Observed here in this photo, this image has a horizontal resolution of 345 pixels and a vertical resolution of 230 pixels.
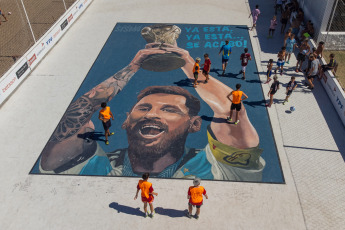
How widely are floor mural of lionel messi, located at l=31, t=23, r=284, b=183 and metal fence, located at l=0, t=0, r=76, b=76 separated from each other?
15.0 feet

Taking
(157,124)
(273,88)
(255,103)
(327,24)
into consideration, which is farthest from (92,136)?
(327,24)

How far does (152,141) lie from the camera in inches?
449

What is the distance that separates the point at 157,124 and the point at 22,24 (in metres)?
13.9

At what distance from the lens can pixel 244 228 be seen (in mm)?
8656

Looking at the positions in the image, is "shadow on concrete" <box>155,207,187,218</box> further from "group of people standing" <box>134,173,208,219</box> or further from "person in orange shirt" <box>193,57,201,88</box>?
"person in orange shirt" <box>193,57,201,88</box>

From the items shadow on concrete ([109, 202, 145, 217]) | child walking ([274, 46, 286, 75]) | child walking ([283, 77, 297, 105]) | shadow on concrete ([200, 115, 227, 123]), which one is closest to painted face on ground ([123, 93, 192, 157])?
shadow on concrete ([200, 115, 227, 123])

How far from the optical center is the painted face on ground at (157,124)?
1124 cm

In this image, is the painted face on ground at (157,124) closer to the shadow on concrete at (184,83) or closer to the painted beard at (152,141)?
the painted beard at (152,141)

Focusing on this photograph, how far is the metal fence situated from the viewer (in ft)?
53.8

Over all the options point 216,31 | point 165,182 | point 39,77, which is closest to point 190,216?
point 165,182

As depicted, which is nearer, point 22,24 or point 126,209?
point 126,209

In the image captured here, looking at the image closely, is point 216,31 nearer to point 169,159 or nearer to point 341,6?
point 341,6

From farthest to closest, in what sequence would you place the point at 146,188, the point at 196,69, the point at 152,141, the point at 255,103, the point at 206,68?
the point at 206,68 → the point at 196,69 → the point at 255,103 → the point at 152,141 → the point at 146,188

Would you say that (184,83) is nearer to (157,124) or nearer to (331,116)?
(157,124)
